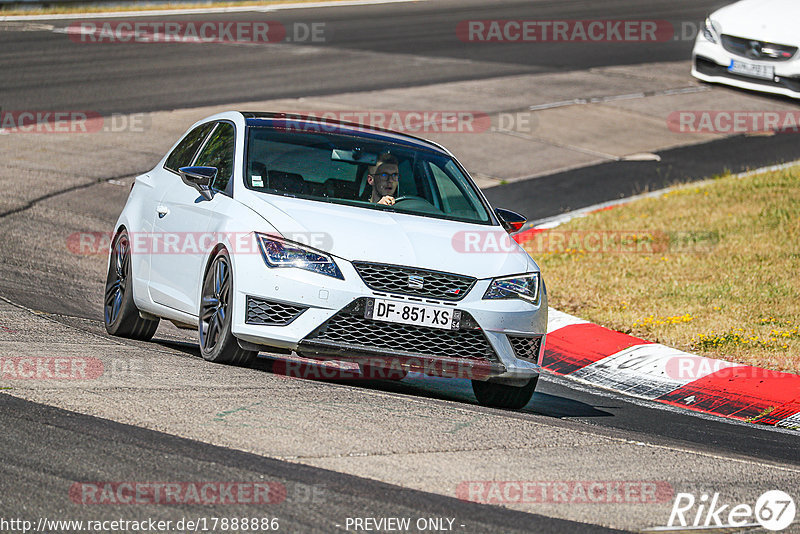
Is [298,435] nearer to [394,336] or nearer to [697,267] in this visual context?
[394,336]

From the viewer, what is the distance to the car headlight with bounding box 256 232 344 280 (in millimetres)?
7055

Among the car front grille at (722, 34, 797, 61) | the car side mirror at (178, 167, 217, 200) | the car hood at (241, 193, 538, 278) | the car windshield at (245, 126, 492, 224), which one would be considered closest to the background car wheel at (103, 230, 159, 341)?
the car side mirror at (178, 167, 217, 200)

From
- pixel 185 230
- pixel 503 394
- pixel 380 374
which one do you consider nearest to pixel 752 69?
pixel 380 374

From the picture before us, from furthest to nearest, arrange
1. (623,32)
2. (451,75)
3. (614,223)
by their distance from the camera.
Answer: (623,32), (451,75), (614,223)

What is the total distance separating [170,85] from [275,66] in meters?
3.01

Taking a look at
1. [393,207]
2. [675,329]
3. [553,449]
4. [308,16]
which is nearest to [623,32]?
[308,16]

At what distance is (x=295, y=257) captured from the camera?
280 inches

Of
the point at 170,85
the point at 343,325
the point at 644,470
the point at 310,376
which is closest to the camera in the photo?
the point at 644,470

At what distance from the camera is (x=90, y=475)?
16.2 feet

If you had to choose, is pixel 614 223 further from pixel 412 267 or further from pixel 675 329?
pixel 412 267

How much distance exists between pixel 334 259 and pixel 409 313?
531mm

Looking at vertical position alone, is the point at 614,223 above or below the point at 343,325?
below

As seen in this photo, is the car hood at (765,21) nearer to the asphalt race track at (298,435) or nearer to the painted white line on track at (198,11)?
the asphalt race track at (298,435)

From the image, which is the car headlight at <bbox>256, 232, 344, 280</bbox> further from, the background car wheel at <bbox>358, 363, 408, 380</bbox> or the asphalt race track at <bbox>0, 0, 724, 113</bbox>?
the asphalt race track at <bbox>0, 0, 724, 113</bbox>
